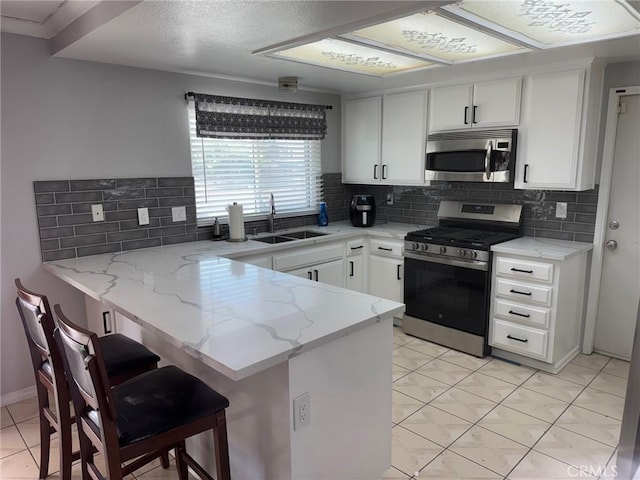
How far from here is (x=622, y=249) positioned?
127 inches

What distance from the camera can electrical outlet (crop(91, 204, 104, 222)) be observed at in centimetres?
289

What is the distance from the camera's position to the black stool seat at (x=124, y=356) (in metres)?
1.93

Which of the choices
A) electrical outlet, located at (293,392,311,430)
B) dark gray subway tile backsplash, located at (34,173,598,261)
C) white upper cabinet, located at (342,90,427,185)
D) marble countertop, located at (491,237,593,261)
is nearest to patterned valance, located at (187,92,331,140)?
white upper cabinet, located at (342,90,427,185)

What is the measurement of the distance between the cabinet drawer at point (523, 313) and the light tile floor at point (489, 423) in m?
0.38

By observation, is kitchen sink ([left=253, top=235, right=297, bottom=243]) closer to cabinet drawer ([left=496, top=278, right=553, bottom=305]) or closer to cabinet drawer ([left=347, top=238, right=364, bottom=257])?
cabinet drawer ([left=347, top=238, right=364, bottom=257])

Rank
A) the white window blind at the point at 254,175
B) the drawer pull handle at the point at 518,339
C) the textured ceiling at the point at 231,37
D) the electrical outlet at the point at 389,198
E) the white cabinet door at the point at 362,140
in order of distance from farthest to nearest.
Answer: the electrical outlet at the point at 389,198 < the white cabinet door at the point at 362,140 < the white window blind at the point at 254,175 < the drawer pull handle at the point at 518,339 < the textured ceiling at the point at 231,37

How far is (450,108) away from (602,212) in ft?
4.64

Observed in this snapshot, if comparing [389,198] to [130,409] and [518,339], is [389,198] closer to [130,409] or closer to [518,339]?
[518,339]

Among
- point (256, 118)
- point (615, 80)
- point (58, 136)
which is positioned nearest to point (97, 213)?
point (58, 136)

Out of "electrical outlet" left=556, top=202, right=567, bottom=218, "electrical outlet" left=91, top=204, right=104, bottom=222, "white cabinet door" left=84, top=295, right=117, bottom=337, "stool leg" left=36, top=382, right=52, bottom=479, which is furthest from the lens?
"electrical outlet" left=556, top=202, right=567, bottom=218

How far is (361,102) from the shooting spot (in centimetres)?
427

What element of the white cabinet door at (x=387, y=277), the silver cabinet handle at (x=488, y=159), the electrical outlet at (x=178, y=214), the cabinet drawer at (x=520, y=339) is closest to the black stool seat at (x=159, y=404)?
the electrical outlet at (x=178, y=214)

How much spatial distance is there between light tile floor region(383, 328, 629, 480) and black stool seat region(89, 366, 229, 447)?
1055mm

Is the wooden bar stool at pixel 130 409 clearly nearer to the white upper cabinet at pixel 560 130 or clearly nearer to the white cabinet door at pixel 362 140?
the white upper cabinet at pixel 560 130
